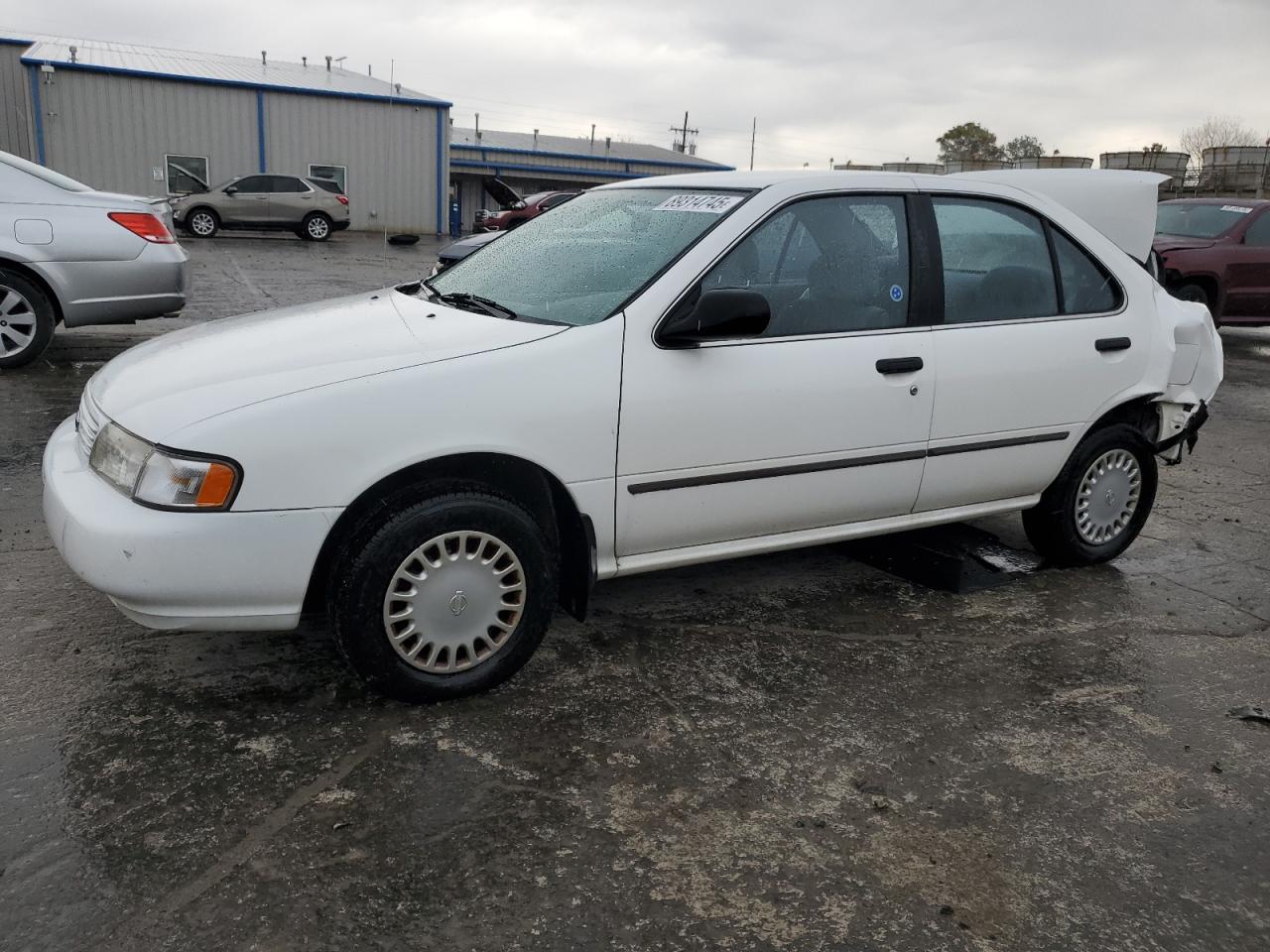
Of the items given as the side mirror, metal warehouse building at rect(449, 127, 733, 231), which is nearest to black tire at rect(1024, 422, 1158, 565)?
the side mirror

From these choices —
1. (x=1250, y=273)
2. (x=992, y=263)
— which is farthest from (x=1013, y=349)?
(x=1250, y=273)

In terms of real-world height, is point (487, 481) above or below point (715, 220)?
below

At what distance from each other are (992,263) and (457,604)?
8.18 ft

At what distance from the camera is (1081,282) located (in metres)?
4.27

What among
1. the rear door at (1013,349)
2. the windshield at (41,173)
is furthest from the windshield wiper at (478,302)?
the windshield at (41,173)

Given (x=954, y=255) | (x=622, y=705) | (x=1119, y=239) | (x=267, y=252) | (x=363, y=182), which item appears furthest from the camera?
(x=363, y=182)

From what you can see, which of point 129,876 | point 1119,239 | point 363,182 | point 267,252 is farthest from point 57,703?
point 363,182

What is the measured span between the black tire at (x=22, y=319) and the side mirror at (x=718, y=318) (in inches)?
232

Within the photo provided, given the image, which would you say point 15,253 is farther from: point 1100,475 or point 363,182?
point 363,182

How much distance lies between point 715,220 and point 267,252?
18150 mm

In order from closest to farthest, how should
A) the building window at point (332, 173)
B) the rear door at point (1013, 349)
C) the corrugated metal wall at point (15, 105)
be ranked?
the rear door at point (1013, 349) → the corrugated metal wall at point (15, 105) → the building window at point (332, 173)

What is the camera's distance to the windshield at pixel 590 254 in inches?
134

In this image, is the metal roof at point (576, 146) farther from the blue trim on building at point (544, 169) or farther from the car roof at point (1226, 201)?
the car roof at point (1226, 201)

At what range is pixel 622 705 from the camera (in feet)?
10.5
